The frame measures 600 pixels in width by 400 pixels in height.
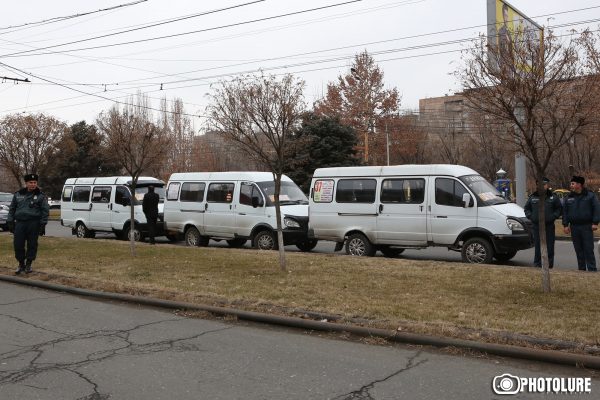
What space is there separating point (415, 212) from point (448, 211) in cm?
76

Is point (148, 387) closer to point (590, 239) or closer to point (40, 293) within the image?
point (40, 293)

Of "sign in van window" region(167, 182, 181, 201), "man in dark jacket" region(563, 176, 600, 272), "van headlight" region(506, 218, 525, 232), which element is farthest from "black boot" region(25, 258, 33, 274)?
"man in dark jacket" region(563, 176, 600, 272)

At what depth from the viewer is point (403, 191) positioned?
13.1 meters

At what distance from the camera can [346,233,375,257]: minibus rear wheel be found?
13445 mm

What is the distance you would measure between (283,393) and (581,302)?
4566 mm

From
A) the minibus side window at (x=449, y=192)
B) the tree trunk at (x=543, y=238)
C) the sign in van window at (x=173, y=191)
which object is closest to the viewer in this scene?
the tree trunk at (x=543, y=238)

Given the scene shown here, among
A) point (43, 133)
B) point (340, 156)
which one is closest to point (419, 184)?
point (340, 156)

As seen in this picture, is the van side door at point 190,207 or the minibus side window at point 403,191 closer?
the minibus side window at point 403,191

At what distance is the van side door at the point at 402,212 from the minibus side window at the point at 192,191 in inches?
231

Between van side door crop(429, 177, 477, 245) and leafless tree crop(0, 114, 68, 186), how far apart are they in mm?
22660

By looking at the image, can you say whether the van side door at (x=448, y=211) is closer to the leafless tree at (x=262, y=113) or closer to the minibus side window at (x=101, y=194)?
the leafless tree at (x=262, y=113)

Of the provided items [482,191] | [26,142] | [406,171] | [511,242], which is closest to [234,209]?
[406,171]

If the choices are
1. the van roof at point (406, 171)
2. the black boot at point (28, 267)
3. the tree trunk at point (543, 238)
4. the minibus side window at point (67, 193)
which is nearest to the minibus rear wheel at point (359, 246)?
the van roof at point (406, 171)

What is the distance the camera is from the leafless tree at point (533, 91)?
7.14 meters
